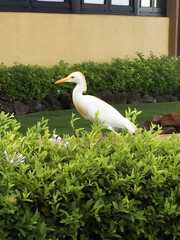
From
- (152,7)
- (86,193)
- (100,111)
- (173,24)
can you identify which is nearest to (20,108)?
(100,111)

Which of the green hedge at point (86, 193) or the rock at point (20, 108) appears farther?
the rock at point (20, 108)

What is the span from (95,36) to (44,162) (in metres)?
11.0

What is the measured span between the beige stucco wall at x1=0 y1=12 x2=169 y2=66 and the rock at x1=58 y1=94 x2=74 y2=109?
1.04 meters

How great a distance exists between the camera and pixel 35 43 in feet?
43.8

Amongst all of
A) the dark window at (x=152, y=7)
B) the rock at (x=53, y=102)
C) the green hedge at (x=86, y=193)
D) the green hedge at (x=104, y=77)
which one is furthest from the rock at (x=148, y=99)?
the green hedge at (x=86, y=193)

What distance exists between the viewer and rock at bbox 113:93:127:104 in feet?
45.0

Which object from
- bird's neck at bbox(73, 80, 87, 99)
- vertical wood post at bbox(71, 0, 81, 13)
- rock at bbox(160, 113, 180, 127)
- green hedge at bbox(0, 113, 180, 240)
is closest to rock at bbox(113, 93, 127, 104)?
vertical wood post at bbox(71, 0, 81, 13)

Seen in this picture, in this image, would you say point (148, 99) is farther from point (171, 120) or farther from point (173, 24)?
point (171, 120)

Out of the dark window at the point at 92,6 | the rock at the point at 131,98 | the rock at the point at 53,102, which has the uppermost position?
the dark window at the point at 92,6

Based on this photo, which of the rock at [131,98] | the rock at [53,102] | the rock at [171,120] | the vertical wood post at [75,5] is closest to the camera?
the rock at [171,120]

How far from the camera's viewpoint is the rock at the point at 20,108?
39.0 ft

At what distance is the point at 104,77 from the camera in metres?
13.5

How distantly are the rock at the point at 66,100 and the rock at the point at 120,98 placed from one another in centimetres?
122

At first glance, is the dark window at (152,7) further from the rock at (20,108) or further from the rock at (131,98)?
the rock at (20,108)
